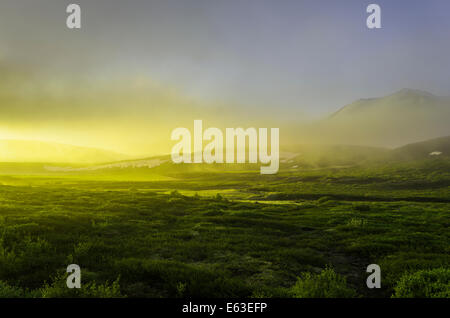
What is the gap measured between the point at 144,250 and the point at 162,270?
15.6 ft

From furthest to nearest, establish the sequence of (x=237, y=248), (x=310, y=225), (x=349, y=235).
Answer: (x=310, y=225) < (x=349, y=235) < (x=237, y=248)

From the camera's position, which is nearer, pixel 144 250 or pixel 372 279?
pixel 372 279

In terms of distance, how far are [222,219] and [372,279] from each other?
717 inches

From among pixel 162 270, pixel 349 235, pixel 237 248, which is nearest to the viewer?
pixel 162 270
